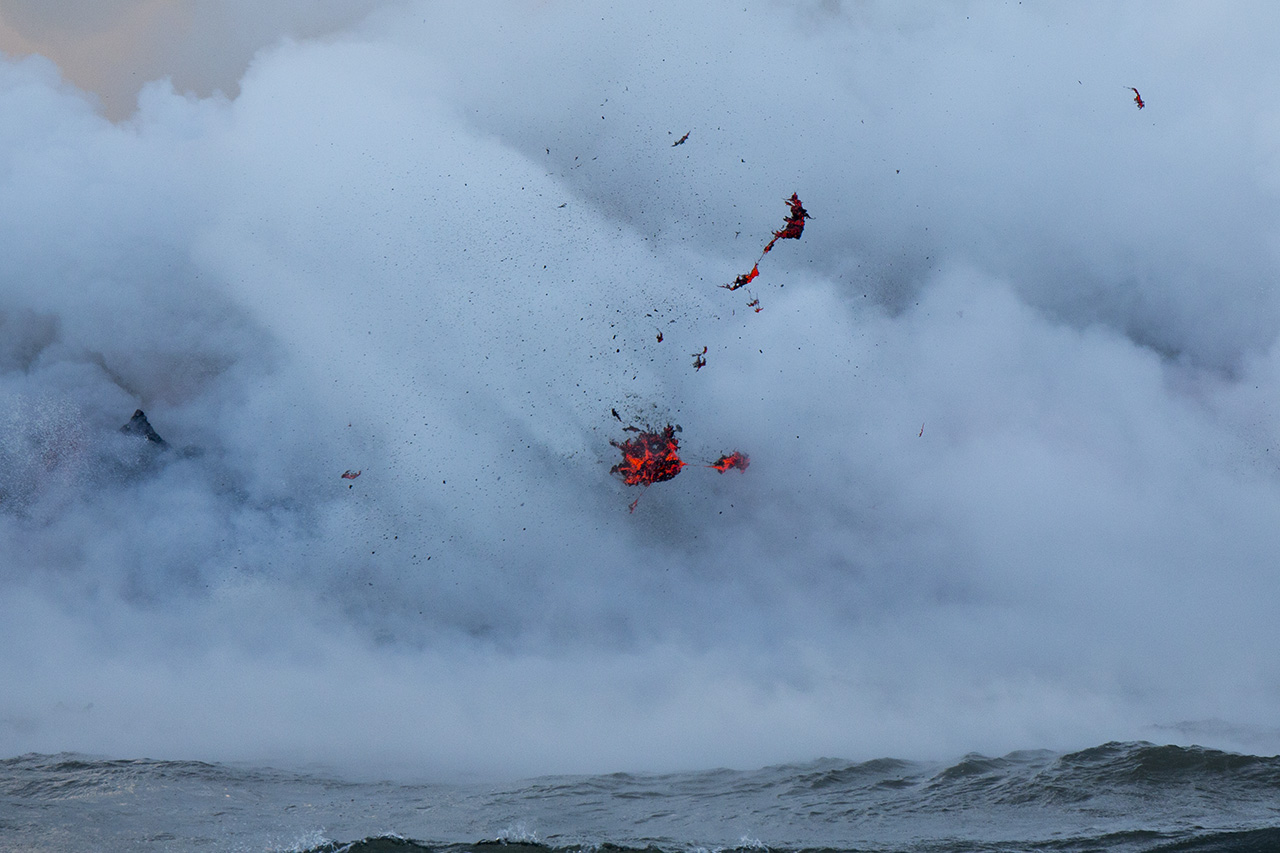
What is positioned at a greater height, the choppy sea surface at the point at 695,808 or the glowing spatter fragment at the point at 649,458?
the glowing spatter fragment at the point at 649,458

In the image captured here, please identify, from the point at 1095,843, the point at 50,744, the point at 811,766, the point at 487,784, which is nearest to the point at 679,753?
the point at 811,766

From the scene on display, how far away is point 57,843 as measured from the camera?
27594 mm

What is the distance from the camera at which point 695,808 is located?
32469 millimetres

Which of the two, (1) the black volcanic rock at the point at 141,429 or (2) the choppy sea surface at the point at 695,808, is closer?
(2) the choppy sea surface at the point at 695,808

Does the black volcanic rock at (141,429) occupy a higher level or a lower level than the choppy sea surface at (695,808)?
higher

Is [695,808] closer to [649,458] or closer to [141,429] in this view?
[649,458]

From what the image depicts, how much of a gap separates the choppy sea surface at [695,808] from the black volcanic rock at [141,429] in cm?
3262

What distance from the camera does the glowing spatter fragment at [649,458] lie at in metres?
59.5

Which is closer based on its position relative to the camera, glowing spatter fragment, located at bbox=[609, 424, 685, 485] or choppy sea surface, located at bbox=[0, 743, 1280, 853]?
choppy sea surface, located at bbox=[0, 743, 1280, 853]

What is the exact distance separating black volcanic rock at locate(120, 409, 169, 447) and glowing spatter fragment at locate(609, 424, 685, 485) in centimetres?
3231

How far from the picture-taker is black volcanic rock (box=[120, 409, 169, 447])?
67.2m

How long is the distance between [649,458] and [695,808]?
30283 mm

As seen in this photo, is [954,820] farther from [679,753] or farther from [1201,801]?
[679,753]

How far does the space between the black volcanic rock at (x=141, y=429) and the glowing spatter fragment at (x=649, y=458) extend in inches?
1272
